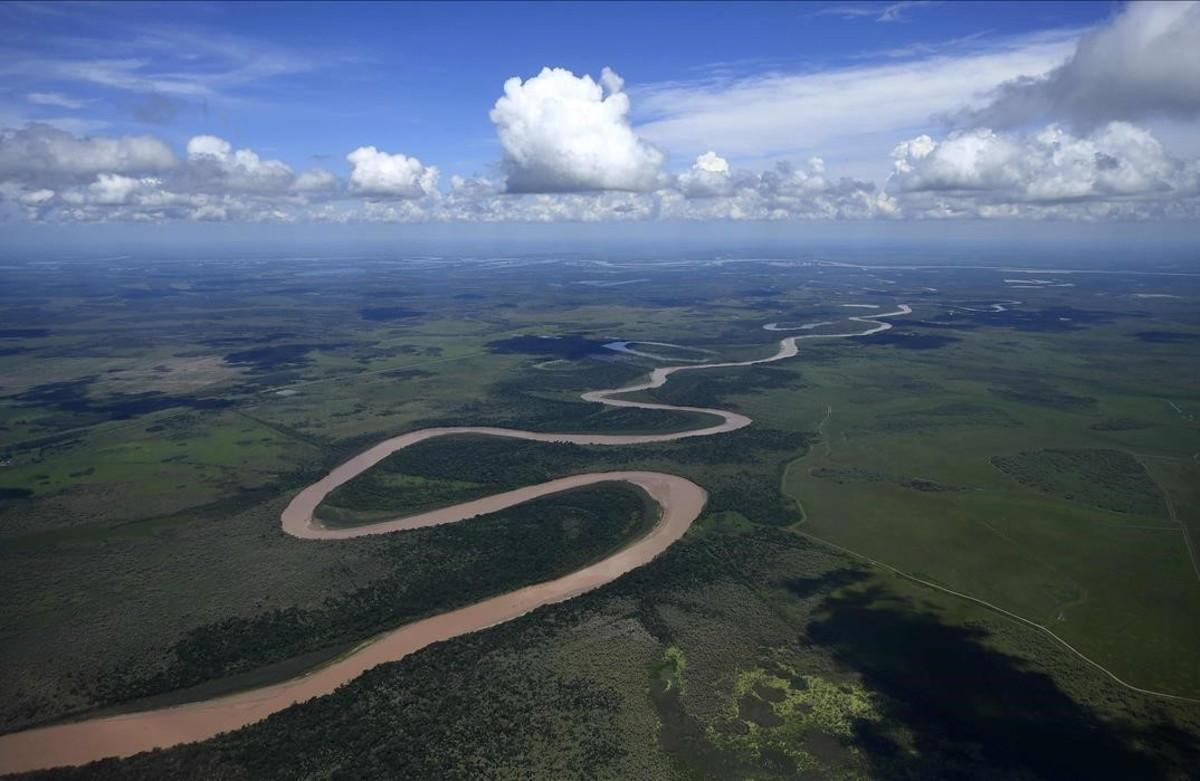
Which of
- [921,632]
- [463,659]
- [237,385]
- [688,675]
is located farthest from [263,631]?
[237,385]

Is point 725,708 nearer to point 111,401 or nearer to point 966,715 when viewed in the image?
point 966,715

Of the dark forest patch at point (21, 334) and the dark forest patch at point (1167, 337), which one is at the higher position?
the dark forest patch at point (1167, 337)

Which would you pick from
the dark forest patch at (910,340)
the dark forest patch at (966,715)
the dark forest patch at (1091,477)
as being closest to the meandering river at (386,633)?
the dark forest patch at (966,715)

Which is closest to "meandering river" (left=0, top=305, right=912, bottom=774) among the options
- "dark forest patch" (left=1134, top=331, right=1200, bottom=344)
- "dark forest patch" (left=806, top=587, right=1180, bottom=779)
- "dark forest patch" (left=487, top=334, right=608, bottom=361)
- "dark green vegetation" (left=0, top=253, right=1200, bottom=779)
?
"dark green vegetation" (left=0, top=253, right=1200, bottom=779)

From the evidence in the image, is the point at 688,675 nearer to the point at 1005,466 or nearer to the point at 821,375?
the point at 1005,466

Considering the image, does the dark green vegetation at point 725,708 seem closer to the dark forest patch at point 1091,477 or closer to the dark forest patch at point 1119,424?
the dark forest patch at point 1091,477

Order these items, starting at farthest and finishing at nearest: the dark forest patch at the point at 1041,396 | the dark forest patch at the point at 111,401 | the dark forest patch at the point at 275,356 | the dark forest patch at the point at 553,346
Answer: the dark forest patch at the point at 553,346 < the dark forest patch at the point at 275,356 < the dark forest patch at the point at 111,401 < the dark forest patch at the point at 1041,396

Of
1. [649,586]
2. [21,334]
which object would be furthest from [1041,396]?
[21,334]

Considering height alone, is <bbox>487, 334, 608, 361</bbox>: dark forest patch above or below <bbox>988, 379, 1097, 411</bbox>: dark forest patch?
below

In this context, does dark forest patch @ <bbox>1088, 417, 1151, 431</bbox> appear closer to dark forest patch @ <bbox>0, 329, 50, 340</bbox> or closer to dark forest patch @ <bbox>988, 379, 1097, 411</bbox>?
dark forest patch @ <bbox>988, 379, 1097, 411</bbox>
